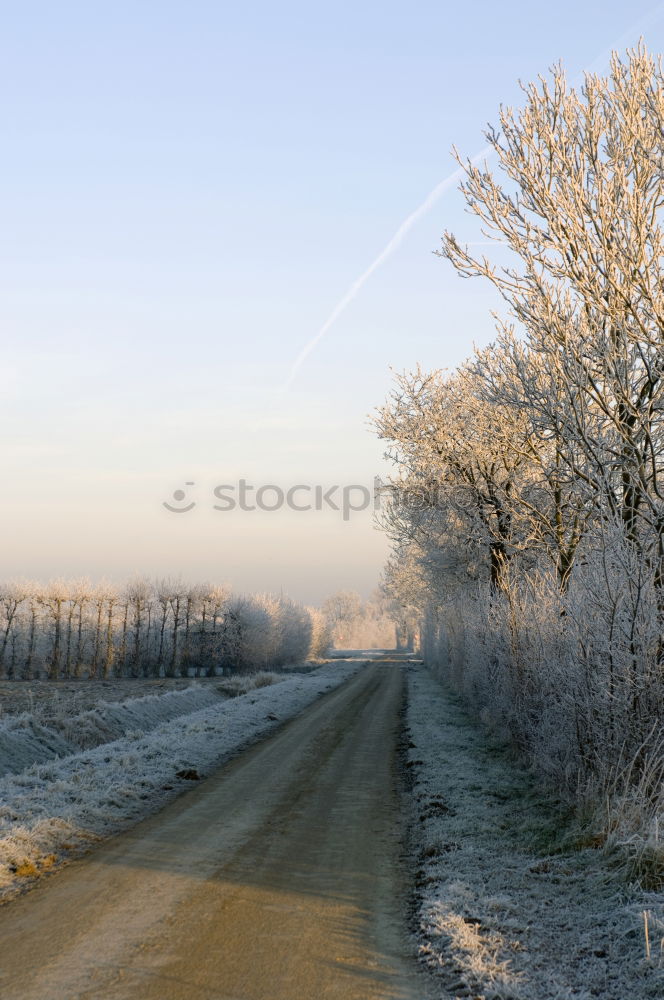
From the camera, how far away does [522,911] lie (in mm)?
6785

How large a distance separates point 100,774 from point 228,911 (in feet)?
23.2

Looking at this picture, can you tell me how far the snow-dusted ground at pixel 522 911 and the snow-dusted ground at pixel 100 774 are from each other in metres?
4.38

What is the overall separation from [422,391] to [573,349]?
52.2ft

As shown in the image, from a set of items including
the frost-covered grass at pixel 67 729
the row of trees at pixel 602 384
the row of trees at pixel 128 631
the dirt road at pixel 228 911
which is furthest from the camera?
the row of trees at pixel 128 631

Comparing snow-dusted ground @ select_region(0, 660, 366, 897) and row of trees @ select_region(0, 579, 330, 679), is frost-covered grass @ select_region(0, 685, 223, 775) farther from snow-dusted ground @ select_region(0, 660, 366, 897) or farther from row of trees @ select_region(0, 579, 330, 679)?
row of trees @ select_region(0, 579, 330, 679)

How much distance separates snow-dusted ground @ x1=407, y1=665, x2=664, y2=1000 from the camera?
211 inches

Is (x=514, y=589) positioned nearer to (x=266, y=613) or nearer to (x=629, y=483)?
(x=629, y=483)

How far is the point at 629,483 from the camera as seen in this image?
1009cm

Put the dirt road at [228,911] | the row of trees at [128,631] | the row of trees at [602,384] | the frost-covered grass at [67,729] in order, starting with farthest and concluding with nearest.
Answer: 1. the row of trees at [128,631]
2. the frost-covered grass at [67,729]
3. the row of trees at [602,384]
4. the dirt road at [228,911]

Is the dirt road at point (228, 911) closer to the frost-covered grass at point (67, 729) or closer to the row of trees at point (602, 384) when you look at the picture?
the row of trees at point (602, 384)

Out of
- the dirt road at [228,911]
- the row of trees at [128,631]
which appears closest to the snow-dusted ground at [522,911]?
the dirt road at [228,911]

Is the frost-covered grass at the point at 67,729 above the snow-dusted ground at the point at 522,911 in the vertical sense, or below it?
below

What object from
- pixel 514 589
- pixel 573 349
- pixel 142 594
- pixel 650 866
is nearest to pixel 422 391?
pixel 514 589

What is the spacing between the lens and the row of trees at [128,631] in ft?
209
